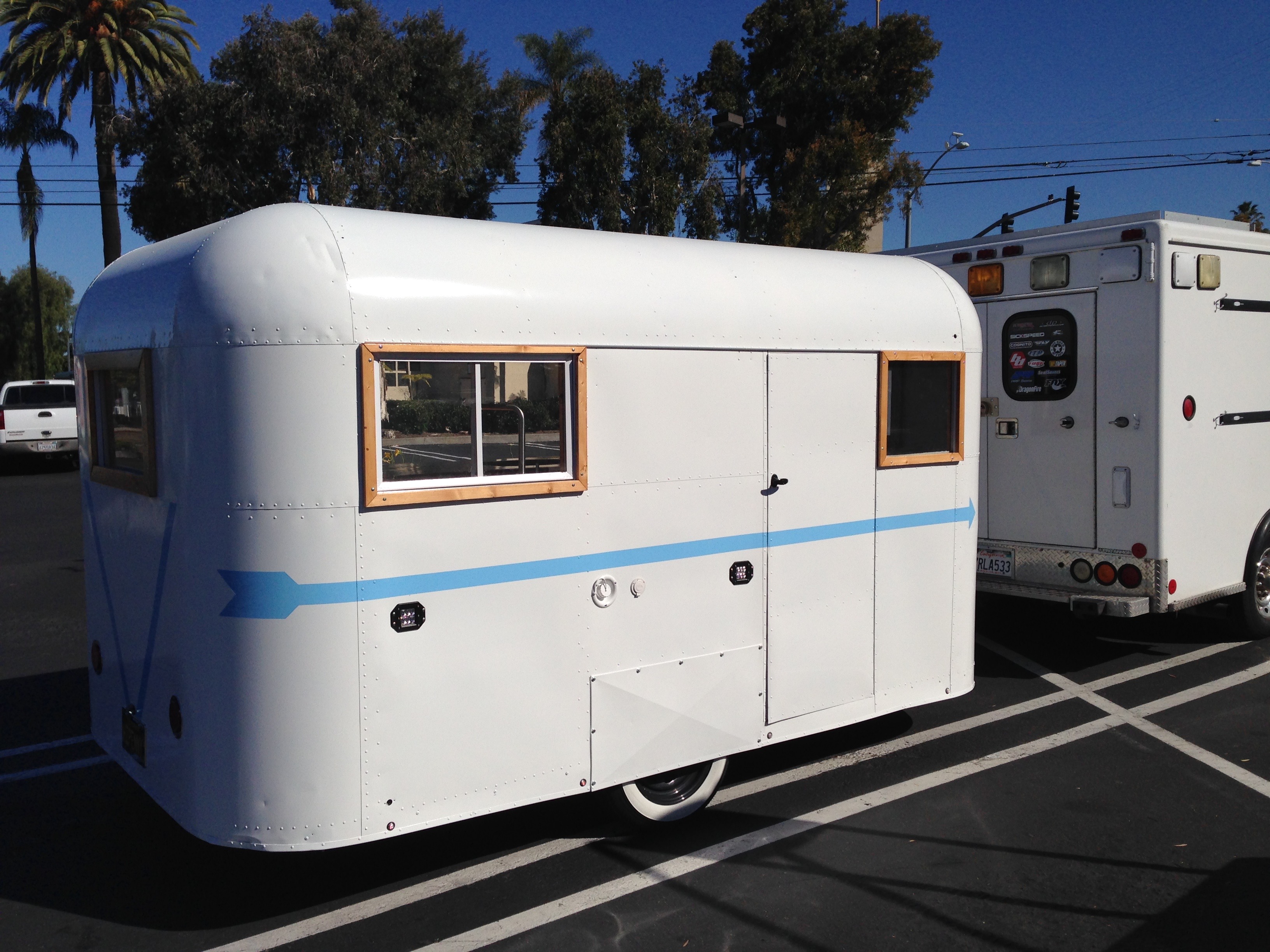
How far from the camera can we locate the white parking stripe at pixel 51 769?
18.2ft

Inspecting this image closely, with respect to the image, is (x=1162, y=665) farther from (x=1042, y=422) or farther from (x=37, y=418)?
(x=37, y=418)

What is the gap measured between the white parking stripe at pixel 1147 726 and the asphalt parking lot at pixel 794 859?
2cm

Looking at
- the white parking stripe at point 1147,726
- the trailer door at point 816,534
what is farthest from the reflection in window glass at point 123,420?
the white parking stripe at point 1147,726

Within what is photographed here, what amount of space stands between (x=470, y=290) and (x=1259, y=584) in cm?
686

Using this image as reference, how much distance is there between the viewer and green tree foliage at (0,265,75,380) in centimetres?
5275

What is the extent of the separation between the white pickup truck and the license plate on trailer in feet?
68.2

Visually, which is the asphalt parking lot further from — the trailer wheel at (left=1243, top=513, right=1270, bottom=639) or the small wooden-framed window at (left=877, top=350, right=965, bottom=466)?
the small wooden-framed window at (left=877, top=350, right=965, bottom=466)

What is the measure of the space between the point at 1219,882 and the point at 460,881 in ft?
10.4

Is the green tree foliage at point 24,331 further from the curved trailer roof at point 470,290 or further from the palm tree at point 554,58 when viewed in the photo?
the curved trailer roof at point 470,290

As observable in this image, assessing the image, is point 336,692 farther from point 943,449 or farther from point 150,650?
point 943,449

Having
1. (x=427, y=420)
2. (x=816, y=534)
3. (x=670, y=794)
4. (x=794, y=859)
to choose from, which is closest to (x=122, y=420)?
(x=427, y=420)

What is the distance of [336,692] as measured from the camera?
3773 mm

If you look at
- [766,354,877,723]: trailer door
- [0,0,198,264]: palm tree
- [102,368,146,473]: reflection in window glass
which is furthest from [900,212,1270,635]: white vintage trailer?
[0,0,198,264]: palm tree

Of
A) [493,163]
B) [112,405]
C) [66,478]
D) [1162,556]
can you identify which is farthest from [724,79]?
[112,405]
